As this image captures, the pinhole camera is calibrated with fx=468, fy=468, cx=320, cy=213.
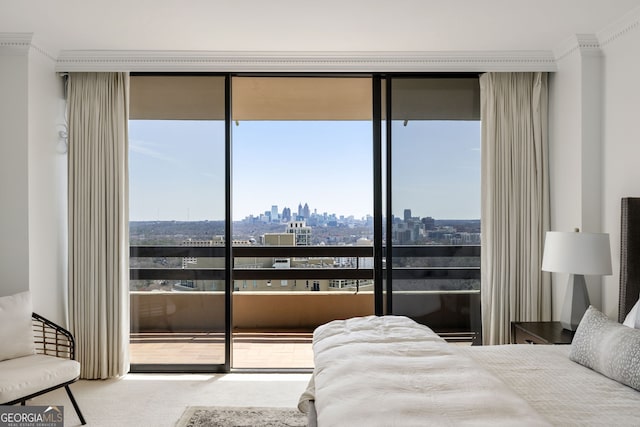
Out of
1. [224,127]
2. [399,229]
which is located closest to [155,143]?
[224,127]

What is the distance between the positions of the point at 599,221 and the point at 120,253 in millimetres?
3645

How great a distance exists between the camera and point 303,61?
146 inches

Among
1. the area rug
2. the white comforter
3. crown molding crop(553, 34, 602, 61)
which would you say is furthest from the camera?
crown molding crop(553, 34, 602, 61)

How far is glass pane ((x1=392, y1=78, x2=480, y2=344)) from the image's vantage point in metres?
3.88

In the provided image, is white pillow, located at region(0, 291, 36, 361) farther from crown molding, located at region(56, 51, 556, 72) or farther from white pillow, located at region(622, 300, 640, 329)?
white pillow, located at region(622, 300, 640, 329)

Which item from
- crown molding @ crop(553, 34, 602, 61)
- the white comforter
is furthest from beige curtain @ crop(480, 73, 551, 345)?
the white comforter

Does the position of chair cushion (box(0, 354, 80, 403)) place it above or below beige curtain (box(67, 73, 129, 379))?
below

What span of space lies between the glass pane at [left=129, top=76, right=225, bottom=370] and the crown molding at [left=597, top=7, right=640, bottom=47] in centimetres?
287

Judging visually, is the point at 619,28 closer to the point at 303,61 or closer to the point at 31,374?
the point at 303,61

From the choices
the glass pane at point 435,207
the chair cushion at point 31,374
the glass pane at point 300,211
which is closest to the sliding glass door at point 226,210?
the glass pane at point 435,207

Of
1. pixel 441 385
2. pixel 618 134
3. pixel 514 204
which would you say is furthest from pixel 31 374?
pixel 618 134

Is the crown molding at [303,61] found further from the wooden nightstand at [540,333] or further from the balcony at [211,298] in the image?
the wooden nightstand at [540,333]

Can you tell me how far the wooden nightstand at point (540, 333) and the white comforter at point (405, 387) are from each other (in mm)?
1115

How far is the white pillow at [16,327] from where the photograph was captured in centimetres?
294
